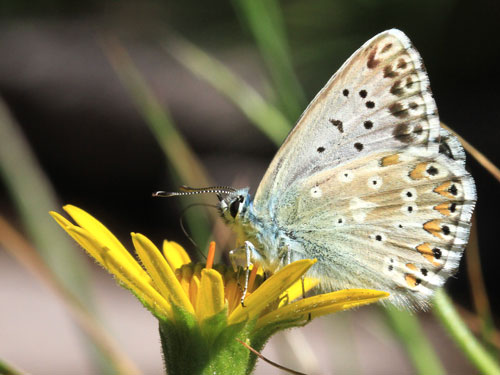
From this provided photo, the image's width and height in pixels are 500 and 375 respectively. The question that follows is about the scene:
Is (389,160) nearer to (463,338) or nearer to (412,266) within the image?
(412,266)

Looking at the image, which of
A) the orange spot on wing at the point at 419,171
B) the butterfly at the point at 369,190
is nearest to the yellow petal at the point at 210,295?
the butterfly at the point at 369,190

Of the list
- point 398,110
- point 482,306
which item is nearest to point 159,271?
point 398,110

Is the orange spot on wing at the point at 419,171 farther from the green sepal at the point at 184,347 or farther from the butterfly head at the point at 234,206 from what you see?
the green sepal at the point at 184,347

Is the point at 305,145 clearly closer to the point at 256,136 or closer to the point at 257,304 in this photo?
the point at 257,304

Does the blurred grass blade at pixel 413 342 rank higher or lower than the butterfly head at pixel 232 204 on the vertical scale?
lower

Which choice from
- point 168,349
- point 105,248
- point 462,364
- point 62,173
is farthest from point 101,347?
point 62,173

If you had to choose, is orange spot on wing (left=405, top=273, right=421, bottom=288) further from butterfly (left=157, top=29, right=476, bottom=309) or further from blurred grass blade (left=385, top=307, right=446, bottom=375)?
blurred grass blade (left=385, top=307, right=446, bottom=375)
